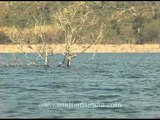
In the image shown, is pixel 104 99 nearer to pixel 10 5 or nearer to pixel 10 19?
pixel 10 19

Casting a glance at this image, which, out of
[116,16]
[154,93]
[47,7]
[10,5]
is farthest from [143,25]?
[154,93]

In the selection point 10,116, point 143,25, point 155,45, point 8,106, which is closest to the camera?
point 10,116

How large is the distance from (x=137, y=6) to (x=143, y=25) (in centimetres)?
2532

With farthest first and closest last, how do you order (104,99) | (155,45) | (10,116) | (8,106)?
1. (155,45)
2. (104,99)
3. (8,106)
4. (10,116)

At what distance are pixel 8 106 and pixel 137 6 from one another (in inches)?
6782

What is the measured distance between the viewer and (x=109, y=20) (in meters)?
179

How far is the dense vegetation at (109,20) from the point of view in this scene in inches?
6152

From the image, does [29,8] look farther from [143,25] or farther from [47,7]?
[143,25]

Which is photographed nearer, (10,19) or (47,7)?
(10,19)

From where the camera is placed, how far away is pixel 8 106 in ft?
79.6

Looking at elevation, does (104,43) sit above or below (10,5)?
below

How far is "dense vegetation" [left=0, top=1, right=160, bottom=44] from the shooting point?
15625 centimetres

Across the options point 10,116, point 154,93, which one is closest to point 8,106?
point 10,116

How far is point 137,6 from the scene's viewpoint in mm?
193500
